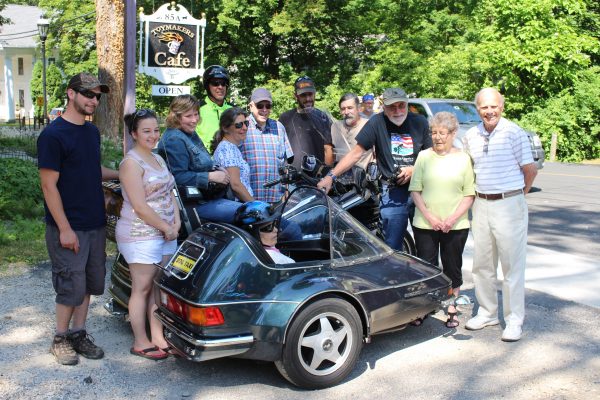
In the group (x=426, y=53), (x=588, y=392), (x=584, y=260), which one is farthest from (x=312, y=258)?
(x=426, y=53)

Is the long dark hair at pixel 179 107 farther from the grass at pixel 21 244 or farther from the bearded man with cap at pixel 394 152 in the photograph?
the grass at pixel 21 244

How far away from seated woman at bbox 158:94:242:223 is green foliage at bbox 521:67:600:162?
18.5m

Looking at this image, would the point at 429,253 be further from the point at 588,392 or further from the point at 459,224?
the point at 588,392

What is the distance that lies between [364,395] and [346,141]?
4.42 metres

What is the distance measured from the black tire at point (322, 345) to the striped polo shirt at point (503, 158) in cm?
164

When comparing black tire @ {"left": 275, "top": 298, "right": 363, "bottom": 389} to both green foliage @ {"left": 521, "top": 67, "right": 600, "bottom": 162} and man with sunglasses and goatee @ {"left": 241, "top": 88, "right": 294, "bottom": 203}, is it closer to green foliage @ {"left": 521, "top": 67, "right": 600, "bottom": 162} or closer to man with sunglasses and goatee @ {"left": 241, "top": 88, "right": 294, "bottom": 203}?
man with sunglasses and goatee @ {"left": 241, "top": 88, "right": 294, "bottom": 203}

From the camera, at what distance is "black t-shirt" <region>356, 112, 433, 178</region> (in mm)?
5707

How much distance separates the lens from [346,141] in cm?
812

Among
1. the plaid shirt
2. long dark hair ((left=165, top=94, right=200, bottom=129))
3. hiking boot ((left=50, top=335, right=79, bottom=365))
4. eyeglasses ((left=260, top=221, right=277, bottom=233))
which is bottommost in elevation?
hiking boot ((left=50, top=335, right=79, bottom=365))

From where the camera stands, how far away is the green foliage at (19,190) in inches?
383

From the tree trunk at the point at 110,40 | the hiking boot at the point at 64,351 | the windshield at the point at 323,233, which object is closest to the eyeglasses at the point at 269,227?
the windshield at the point at 323,233

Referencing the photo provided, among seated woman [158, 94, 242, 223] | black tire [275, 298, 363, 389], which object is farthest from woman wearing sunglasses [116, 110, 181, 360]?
black tire [275, 298, 363, 389]

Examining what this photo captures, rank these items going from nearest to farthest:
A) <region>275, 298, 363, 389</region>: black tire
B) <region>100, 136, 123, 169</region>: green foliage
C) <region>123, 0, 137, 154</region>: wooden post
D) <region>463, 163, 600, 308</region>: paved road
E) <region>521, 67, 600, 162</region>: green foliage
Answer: <region>275, 298, 363, 389</region>: black tire, <region>463, 163, 600, 308</region>: paved road, <region>123, 0, 137, 154</region>: wooden post, <region>100, 136, 123, 169</region>: green foliage, <region>521, 67, 600, 162</region>: green foliage

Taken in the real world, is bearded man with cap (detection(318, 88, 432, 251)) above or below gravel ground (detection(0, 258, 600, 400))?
above
